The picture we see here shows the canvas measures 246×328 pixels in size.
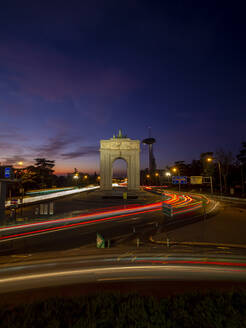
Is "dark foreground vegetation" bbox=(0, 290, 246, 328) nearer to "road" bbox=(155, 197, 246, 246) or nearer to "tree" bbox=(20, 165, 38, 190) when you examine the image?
"road" bbox=(155, 197, 246, 246)

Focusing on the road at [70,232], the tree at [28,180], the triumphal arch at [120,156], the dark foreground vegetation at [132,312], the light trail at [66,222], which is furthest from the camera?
the triumphal arch at [120,156]

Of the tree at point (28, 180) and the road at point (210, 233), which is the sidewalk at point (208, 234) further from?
the tree at point (28, 180)

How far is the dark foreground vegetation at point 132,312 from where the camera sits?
16.0 feet

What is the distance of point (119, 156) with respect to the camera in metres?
60.2

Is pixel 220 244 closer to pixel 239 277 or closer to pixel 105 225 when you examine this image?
pixel 239 277

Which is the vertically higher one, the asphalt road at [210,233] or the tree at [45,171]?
the tree at [45,171]

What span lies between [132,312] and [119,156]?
5541 centimetres

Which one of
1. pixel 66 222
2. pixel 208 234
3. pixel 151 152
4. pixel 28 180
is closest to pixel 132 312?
pixel 208 234

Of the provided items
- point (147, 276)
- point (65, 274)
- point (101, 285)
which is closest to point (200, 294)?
point (147, 276)

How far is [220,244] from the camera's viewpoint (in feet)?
43.0

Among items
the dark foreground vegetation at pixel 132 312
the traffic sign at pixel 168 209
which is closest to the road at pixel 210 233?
the traffic sign at pixel 168 209

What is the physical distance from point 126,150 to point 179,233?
4581 centimetres

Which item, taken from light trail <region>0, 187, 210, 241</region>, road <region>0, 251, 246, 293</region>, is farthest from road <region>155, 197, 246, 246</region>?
road <region>0, 251, 246, 293</region>

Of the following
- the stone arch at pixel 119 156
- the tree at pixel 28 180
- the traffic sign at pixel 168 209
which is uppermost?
the stone arch at pixel 119 156
